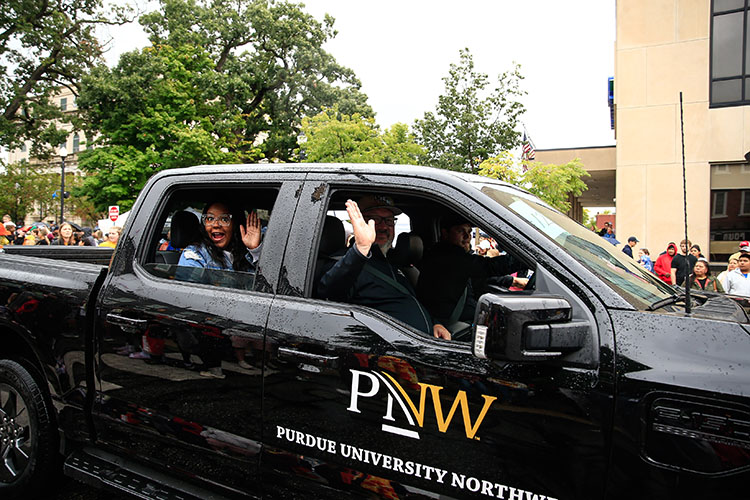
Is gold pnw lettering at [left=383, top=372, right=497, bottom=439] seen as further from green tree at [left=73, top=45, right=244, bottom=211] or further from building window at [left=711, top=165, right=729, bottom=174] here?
green tree at [left=73, top=45, right=244, bottom=211]

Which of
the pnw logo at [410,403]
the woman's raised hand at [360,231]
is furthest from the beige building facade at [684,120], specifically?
the pnw logo at [410,403]

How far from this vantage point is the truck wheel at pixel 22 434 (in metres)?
2.88

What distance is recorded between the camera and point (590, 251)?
2.06 m

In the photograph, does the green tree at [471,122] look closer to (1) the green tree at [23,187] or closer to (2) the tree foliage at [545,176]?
(2) the tree foliage at [545,176]

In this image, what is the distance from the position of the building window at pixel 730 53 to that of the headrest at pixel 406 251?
17583mm

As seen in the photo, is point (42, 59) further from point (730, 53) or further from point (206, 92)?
point (730, 53)

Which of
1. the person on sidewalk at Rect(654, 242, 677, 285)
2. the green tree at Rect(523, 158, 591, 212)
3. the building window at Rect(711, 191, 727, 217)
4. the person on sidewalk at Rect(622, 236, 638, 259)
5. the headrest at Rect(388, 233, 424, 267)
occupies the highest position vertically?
the green tree at Rect(523, 158, 591, 212)

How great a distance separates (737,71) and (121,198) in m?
25.9

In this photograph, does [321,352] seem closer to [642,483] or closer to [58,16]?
[642,483]

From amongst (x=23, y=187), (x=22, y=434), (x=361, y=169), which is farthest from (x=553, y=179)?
(x=23, y=187)

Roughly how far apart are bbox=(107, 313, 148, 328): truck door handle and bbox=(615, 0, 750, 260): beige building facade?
1808 centimetres

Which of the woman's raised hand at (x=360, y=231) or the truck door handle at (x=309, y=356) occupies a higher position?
the woman's raised hand at (x=360, y=231)

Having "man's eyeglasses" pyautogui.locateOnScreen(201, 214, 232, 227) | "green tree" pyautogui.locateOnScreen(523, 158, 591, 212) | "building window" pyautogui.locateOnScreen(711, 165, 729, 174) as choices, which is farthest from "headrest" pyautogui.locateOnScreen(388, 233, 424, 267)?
"building window" pyautogui.locateOnScreen(711, 165, 729, 174)

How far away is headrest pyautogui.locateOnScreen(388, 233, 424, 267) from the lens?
3852mm
